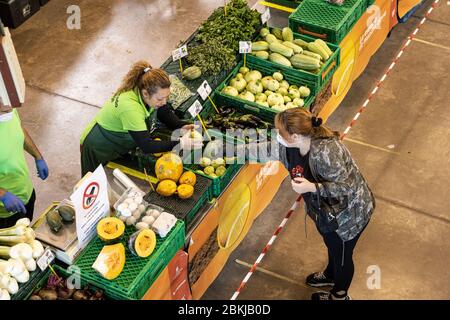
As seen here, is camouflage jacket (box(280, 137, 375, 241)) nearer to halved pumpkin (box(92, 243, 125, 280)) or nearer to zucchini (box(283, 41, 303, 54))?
halved pumpkin (box(92, 243, 125, 280))

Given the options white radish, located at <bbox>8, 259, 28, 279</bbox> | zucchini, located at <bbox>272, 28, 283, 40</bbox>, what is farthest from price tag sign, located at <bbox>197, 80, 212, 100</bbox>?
white radish, located at <bbox>8, 259, 28, 279</bbox>

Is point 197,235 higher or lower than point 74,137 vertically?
higher

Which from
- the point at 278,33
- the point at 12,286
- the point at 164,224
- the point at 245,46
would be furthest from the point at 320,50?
the point at 12,286

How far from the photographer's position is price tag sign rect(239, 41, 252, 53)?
6.59 meters

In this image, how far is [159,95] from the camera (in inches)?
204

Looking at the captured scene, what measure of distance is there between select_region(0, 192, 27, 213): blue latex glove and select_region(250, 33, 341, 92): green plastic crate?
9.05 ft

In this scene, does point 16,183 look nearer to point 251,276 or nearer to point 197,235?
point 197,235

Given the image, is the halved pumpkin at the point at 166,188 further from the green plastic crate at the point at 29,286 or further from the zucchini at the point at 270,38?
the zucchini at the point at 270,38

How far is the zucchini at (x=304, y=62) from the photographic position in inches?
263

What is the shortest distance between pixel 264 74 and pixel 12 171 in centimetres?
275

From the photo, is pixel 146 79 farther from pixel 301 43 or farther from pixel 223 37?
pixel 301 43

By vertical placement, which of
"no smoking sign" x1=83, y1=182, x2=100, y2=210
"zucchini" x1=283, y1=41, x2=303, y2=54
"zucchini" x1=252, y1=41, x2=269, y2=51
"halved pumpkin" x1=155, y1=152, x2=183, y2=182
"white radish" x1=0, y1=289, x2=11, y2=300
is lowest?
"zucchini" x1=283, y1=41, x2=303, y2=54
